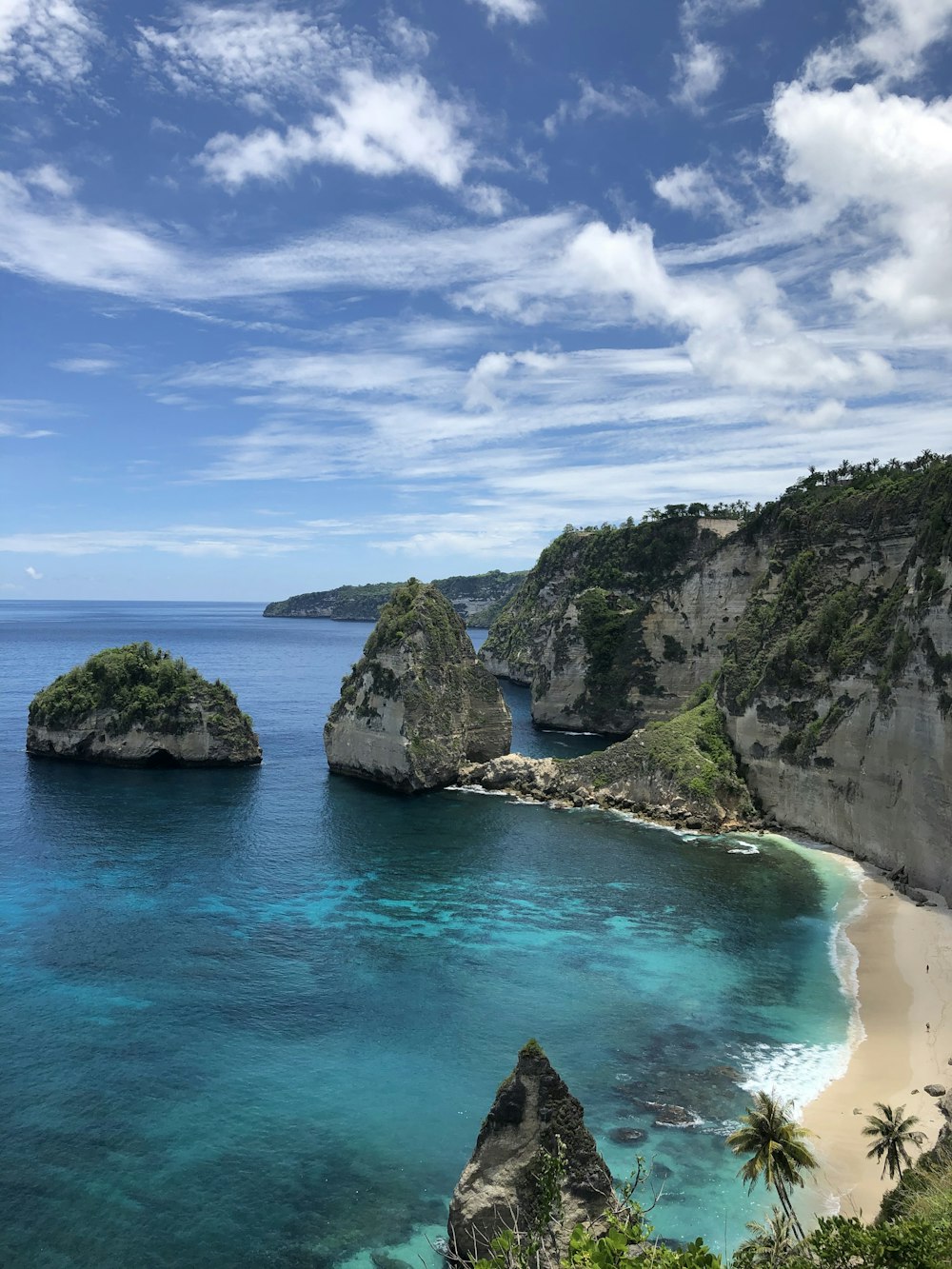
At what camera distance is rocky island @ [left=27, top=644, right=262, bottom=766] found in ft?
279

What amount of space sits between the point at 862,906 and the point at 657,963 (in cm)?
1469

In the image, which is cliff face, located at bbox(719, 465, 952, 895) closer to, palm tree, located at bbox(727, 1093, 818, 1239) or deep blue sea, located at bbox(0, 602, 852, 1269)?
deep blue sea, located at bbox(0, 602, 852, 1269)

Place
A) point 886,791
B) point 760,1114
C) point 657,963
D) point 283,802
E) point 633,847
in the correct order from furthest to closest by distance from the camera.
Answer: point 283,802 → point 633,847 → point 886,791 → point 657,963 → point 760,1114

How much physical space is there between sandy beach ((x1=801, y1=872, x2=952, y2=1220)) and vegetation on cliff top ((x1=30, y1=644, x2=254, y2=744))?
61758mm

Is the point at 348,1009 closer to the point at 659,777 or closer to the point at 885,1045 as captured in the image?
the point at 885,1045

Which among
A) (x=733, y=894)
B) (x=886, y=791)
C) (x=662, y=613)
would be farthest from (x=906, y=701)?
(x=662, y=613)

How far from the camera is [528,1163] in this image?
2134cm

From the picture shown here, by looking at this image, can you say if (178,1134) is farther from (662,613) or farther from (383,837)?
(662,613)

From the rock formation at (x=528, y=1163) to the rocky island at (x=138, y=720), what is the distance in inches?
2718

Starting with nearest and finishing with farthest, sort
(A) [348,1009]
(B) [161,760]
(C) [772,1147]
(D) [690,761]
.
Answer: (C) [772,1147]
(A) [348,1009]
(D) [690,761]
(B) [161,760]

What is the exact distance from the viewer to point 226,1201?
25297mm

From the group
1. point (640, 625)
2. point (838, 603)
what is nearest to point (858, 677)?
point (838, 603)

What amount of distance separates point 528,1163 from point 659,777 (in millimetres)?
51952

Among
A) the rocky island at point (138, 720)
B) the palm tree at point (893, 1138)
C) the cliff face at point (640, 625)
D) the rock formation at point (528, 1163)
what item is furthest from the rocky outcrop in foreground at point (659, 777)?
the rock formation at point (528, 1163)
